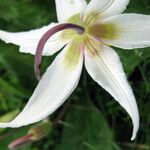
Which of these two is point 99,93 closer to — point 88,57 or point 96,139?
point 96,139

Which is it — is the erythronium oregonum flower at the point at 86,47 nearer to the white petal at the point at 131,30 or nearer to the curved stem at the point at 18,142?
the white petal at the point at 131,30

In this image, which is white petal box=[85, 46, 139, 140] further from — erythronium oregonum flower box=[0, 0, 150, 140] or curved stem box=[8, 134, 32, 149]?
curved stem box=[8, 134, 32, 149]

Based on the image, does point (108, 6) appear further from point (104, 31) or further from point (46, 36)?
point (46, 36)

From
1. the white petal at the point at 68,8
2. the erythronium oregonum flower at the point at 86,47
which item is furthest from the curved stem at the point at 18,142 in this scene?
the white petal at the point at 68,8

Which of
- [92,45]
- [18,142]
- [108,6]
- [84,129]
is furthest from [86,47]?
[84,129]

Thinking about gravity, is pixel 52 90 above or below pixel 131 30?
below

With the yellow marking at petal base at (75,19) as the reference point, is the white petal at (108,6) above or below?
above

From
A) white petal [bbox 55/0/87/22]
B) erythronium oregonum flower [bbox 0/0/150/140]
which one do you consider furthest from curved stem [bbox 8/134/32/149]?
white petal [bbox 55/0/87/22]
